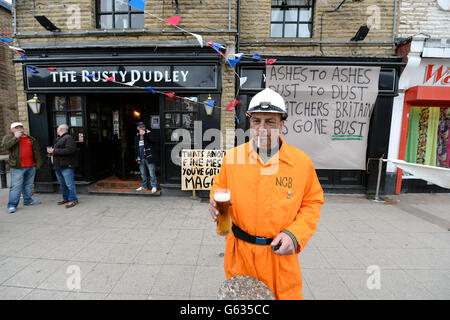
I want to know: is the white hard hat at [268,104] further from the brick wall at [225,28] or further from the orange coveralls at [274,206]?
the brick wall at [225,28]

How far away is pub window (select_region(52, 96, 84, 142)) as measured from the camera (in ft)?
20.4

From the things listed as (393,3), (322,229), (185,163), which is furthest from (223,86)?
(393,3)

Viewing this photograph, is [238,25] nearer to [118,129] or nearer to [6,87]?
[118,129]

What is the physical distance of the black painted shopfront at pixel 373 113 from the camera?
6027mm

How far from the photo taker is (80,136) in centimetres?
636

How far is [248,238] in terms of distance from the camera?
1.60 m

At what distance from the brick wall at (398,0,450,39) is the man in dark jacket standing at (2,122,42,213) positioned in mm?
10419

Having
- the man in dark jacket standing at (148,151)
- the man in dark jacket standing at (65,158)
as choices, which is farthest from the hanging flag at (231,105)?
the man in dark jacket standing at (65,158)

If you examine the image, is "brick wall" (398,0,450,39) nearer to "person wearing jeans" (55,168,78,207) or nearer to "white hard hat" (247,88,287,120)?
"white hard hat" (247,88,287,120)

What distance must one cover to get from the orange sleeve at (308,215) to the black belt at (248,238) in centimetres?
19

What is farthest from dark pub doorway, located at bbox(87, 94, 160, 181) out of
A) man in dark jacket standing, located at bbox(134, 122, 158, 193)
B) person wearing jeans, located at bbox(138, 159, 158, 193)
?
man in dark jacket standing, located at bbox(134, 122, 158, 193)
